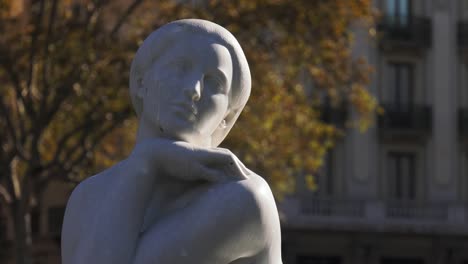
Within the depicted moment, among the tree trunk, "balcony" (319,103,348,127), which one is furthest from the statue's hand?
"balcony" (319,103,348,127)

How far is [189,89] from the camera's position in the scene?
3486 millimetres

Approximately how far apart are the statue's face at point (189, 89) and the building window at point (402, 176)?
1321 inches

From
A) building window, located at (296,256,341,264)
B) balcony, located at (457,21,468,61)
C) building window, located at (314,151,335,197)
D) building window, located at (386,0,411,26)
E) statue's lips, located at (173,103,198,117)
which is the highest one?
statue's lips, located at (173,103,198,117)

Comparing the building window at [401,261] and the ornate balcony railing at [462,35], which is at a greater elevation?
the ornate balcony railing at [462,35]

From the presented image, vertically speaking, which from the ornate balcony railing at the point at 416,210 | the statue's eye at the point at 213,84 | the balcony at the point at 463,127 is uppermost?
the statue's eye at the point at 213,84

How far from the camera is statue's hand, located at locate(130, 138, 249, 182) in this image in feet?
11.2

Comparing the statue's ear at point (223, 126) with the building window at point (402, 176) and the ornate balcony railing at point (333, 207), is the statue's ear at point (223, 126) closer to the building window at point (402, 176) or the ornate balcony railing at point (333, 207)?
the ornate balcony railing at point (333, 207)

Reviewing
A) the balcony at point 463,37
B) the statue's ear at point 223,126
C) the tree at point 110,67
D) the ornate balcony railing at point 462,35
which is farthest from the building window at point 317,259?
the statue's ear at point 223,126

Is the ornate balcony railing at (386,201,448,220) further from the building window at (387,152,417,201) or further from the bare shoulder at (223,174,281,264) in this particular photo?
the bare shoulder at (223,174,281,264)

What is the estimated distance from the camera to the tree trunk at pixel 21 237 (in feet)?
56.2

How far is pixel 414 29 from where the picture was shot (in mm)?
37000

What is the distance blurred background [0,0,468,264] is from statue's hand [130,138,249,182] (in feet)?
45.7

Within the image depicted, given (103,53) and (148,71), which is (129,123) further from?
(148,71)

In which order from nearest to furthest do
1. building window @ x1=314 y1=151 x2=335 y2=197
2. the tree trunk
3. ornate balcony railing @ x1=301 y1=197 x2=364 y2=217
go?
the tree trunk < ornate balcony railing @ x1=301 y1=197 x2=364 y2=217 < building window @ x1=314 y1=151 x2=335 y2=197
